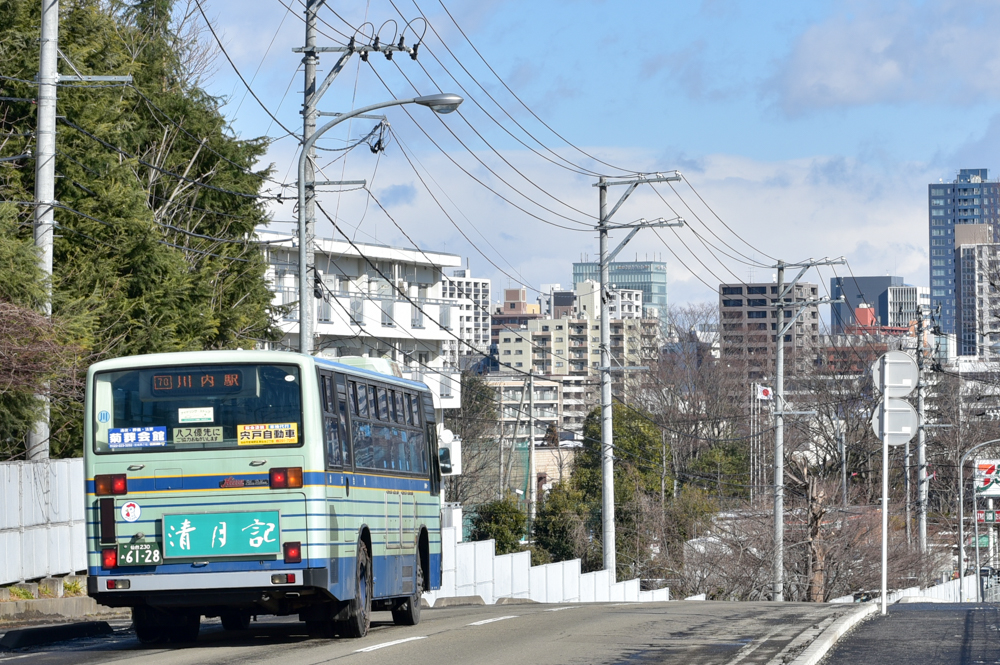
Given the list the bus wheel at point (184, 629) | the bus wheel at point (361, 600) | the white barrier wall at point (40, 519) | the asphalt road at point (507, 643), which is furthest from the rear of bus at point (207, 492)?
the white barrier wall at point (40, 519)

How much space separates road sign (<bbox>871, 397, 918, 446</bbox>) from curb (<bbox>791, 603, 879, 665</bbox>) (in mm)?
2202

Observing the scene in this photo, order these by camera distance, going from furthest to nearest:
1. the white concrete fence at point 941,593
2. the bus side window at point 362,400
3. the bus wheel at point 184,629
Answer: the white concrete fence at point 941,593
the bus side window at point 362,400
the bus wheel at point 184,629

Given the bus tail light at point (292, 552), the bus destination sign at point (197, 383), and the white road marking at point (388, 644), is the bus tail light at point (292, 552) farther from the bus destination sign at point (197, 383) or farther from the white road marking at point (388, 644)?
the bus destination sign at point (197, 383)

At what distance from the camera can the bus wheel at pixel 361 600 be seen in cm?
1485

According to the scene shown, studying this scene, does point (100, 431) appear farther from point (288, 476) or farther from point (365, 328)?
point (365, 328)

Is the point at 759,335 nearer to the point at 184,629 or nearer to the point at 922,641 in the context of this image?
the point at 184,629

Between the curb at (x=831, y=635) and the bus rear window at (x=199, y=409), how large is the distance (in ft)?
17.2

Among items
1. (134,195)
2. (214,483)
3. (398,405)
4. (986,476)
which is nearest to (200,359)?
(214,483)

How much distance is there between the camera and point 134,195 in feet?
92.2

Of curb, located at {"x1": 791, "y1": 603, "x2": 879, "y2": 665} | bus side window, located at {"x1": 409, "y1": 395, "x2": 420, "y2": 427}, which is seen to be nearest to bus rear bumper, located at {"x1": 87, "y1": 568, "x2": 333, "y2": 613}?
curb, located at {"x1": 791, "y1": 603, "x2": 879, "y2": 665}

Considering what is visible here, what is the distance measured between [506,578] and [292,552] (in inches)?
924

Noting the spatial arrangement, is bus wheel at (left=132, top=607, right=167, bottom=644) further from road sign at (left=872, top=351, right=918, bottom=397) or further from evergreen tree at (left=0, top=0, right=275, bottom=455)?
road sign at (left=872, top=351, right=918, bottom=397)

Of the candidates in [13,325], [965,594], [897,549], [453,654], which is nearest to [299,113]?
[13,325]

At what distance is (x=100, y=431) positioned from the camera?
13.7 meters
